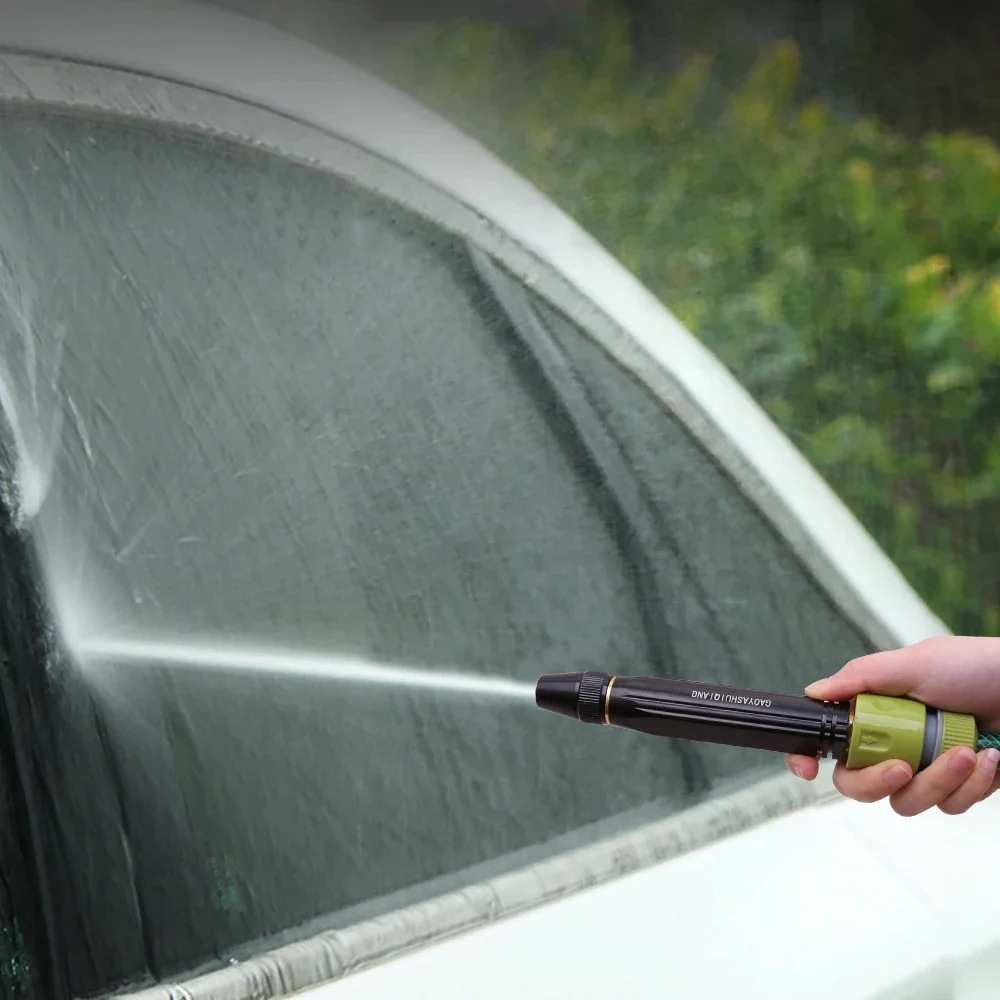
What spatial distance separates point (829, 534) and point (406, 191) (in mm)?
518

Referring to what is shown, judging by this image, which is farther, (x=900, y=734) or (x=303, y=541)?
(x=303, y=541)

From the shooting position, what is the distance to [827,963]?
0.68 metres

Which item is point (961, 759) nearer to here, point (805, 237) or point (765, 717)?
point (765, 717)

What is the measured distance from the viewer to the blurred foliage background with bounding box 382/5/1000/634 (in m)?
0.81

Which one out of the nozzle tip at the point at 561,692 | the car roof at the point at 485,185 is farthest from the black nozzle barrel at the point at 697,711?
the car roof at the point at 485,185

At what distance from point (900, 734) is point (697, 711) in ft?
0.39

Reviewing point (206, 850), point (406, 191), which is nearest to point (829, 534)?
point (406, 191)

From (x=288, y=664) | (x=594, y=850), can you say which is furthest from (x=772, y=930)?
(x=288, y=664)

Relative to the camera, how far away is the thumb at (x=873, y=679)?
1.90 feet

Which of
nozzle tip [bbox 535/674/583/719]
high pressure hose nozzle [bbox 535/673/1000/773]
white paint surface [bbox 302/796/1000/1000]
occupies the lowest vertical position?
white paint surface [bbox 302/796/1000/1000]

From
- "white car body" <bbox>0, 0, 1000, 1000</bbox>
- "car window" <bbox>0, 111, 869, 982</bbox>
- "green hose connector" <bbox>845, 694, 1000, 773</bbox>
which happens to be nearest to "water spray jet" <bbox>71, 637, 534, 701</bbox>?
"car window" <bbox>0, 111, 869, 982</bbox>

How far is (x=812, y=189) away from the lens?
3.18 ft

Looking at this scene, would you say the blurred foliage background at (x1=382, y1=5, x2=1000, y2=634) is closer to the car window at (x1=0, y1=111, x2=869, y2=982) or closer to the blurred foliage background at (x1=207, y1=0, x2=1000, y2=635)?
the blurred foliage background at (x1=207, y1=0, x2=1000, y2=635)

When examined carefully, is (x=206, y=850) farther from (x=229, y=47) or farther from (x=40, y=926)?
(x=229, y=47)
